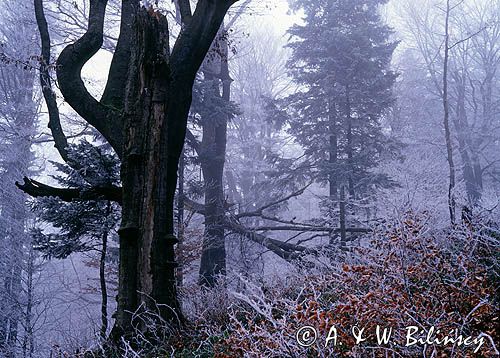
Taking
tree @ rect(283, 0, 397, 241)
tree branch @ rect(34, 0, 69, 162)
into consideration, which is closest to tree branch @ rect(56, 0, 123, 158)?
tree branch @ rect(34, 0, 69, 162)

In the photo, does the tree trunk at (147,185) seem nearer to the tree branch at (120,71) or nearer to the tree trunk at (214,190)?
the tree branch at (120,71)

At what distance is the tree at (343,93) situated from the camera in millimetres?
16281

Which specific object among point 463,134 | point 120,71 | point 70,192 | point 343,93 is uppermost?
point 343,93

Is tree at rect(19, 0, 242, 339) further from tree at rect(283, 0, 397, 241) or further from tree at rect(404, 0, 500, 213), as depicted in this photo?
tree at rect(404, 0, 500, 213)

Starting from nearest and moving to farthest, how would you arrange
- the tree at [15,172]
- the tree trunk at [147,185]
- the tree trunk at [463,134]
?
the tree trunk at [147,185] < the tree at [15,172] < the tree trunk at [463,134]

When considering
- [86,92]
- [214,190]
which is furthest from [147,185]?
[214,190]

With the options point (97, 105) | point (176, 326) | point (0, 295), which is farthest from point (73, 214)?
point (0, 295)

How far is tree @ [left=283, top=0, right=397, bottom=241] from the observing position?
53.4 ft

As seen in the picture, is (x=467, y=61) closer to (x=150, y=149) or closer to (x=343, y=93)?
(x=343, y=93)

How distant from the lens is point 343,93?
56.4 feet

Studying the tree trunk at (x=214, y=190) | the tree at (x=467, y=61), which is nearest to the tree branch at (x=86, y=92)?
the tree trunk at (x=214, y=190)

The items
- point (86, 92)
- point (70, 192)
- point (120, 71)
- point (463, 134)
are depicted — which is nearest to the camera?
point (70, 192)

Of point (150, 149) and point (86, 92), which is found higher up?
point (86, 92)

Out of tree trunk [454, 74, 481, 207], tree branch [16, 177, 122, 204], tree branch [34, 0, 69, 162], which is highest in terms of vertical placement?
tree trunk [454, 74, 481, 207]
